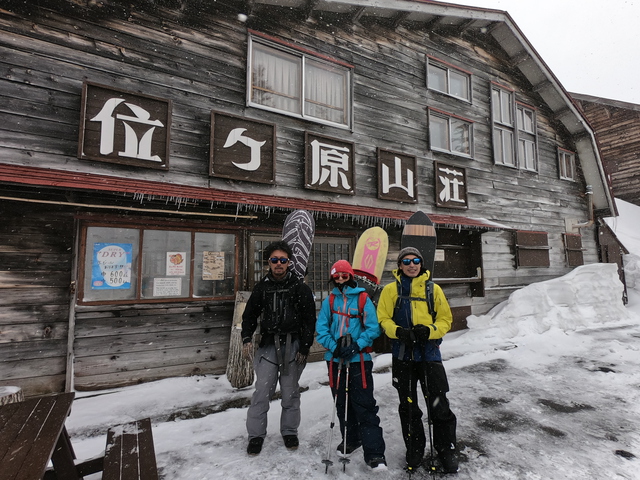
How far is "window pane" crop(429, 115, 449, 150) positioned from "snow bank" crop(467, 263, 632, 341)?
15.7ft

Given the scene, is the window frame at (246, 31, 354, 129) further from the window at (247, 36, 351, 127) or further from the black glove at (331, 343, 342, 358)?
the black glove at (331, 343, 342, 358)

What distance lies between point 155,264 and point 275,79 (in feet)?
14.7

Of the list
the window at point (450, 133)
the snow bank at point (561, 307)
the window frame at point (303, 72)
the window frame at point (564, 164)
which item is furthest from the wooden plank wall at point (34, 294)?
the window frame at point (564, 164)

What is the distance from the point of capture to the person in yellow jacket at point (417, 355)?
2867mm

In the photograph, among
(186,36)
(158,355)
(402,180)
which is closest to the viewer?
(158,355)

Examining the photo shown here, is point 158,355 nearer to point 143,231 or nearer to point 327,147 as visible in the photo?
point 143,231

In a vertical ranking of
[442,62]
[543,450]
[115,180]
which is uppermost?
[442,62]

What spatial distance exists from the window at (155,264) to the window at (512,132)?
29.2 feet

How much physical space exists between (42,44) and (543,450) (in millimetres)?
8290

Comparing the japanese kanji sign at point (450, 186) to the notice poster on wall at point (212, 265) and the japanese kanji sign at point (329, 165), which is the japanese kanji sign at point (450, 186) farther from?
the notice poster on wall at point (212, 265)

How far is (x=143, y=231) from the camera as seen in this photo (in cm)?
524

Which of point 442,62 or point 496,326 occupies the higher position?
point 442,62

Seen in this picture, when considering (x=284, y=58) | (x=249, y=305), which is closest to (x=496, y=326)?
(x=249, y=305)

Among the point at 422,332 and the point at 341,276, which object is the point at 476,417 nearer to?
the point at 422,332
